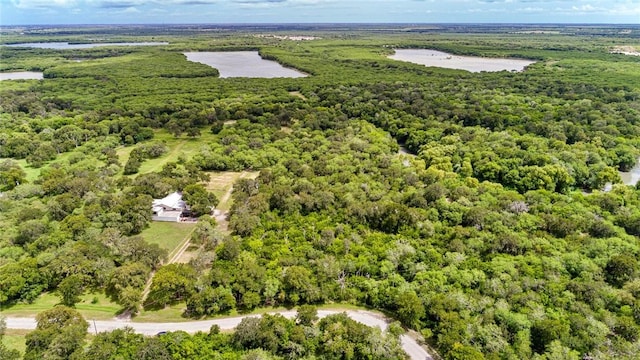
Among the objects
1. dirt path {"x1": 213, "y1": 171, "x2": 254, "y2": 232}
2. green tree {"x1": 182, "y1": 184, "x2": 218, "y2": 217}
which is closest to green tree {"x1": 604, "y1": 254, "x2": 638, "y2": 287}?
dirt path {"x1": 213, "y1": 171, "x2": 254, "y2": 232}

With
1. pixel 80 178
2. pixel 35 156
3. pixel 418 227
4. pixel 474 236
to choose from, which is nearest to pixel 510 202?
pixel 474 236

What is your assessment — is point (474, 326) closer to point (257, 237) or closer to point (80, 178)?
point (257, 237)

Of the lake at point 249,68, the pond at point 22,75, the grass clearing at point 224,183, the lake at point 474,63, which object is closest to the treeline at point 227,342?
the grass clearing at point 224,183

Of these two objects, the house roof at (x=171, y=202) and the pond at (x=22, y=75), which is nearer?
the house roof at (x=171, y=202)

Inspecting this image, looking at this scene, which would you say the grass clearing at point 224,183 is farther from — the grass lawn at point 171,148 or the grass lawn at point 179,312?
the grass lawn at point 179,312

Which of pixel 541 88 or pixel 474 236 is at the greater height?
pixel 541 88

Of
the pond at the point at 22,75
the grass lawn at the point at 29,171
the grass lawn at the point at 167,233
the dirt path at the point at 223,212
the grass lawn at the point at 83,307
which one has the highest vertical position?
the pond at the point at 22,75
